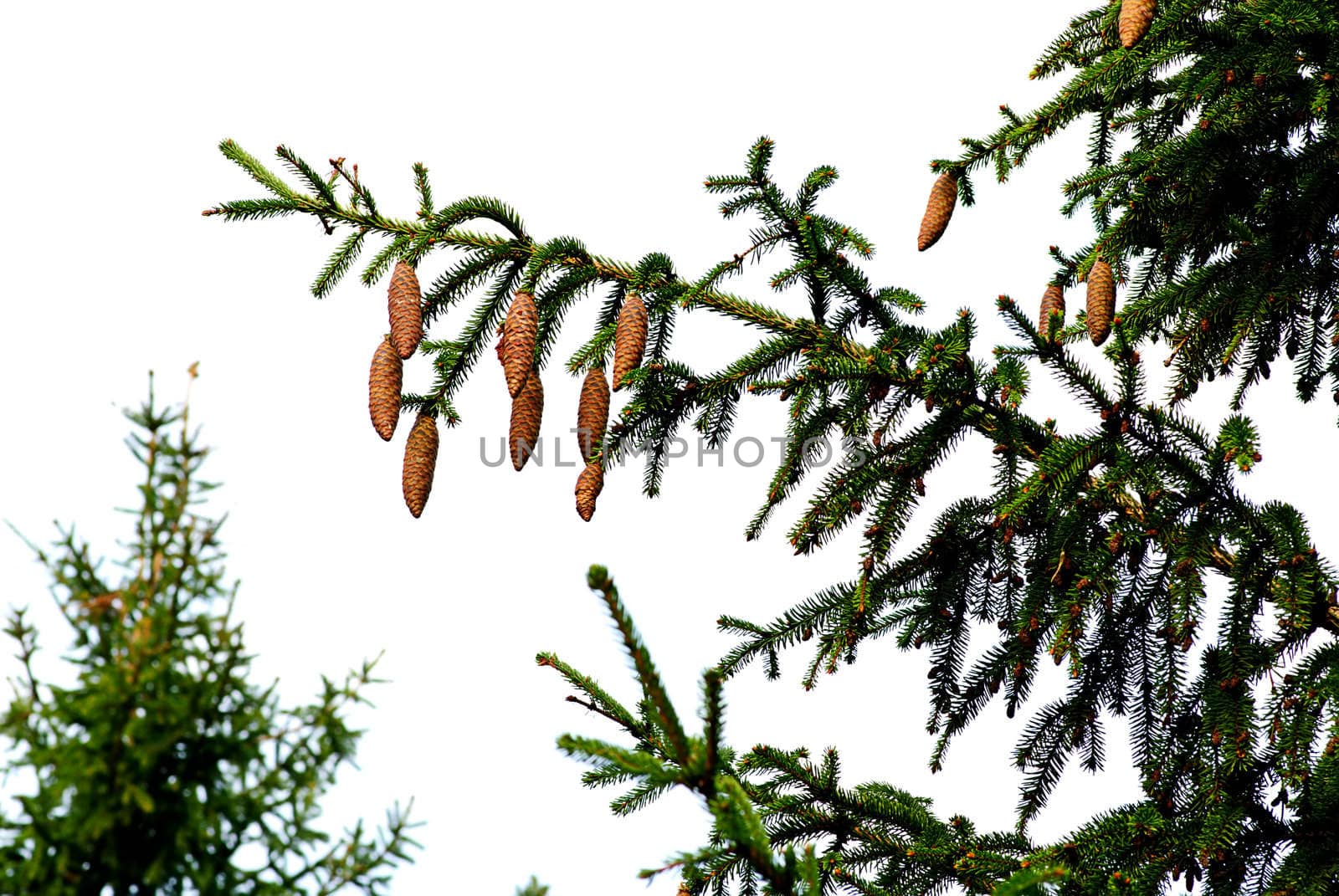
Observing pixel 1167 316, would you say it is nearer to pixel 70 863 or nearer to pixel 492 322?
pixel 492 322

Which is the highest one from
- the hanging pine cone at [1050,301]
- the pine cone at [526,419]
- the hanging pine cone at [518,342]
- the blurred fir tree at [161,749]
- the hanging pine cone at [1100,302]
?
the hanging pine cone at [1050,301]

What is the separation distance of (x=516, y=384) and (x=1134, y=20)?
268 cm

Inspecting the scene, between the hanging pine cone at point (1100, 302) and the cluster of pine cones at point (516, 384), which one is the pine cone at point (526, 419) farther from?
the hanging pine cone at point (1100, 302)

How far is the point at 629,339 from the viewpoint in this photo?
3.82 meters

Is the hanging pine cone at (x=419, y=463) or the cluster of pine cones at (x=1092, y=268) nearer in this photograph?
the hanging pine cone at (x=419, y=463)

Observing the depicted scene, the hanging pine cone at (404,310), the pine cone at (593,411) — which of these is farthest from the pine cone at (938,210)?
the hanging pine cone at (404,310)

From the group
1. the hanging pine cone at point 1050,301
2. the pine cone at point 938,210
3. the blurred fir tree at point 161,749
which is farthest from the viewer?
the hanging pine cone at point 1050,301

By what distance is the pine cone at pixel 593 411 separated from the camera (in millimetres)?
3926

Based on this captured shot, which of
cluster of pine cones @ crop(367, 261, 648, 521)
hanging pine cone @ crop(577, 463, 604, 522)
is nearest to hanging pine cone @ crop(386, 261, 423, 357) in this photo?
cluster of pine cones @ crop(367, 261, 648, 521)

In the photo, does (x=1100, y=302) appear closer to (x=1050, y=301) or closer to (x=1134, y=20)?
(x=1050, y=301)

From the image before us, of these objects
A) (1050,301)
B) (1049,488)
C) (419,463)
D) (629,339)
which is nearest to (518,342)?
(629,339)

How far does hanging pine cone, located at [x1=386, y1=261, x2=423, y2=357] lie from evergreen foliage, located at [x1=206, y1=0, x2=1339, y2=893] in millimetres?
242

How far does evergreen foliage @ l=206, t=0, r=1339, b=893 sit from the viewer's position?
3.68 metres

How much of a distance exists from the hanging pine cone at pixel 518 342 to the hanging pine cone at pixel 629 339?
270 millimetres
